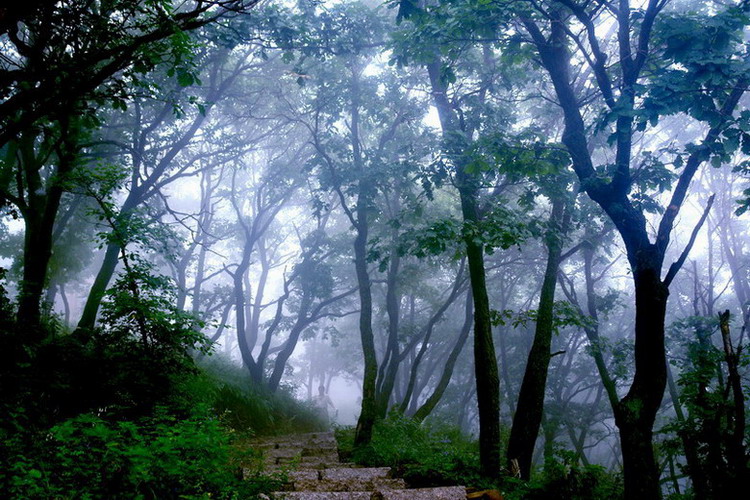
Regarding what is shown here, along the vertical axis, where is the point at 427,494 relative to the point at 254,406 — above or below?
below

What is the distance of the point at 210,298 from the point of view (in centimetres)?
2145

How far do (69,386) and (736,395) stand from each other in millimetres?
7142

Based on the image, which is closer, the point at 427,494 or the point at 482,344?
the point at 427,494

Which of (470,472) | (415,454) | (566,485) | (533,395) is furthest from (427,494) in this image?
(533,395)

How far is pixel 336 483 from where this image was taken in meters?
4.90

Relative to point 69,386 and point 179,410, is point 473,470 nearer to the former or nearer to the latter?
point 179,410

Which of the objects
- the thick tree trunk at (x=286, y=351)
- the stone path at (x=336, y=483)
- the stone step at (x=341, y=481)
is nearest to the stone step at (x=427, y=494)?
the stone path at (x=336, y=483)

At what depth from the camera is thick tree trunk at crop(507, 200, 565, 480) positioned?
261 inches

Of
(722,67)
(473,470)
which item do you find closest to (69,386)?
(473,470)

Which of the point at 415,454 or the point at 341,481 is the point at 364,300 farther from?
the point at 341,481

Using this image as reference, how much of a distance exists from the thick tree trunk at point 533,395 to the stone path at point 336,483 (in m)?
2.07

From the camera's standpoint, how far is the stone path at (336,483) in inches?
157

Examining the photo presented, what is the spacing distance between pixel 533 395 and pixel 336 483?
3.55 meters

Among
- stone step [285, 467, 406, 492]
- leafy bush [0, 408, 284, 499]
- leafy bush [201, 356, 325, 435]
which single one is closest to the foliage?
stone step [285, 467, 406, 492]
